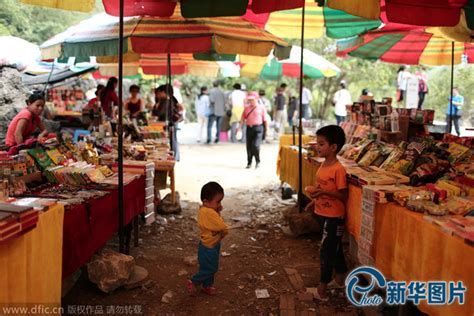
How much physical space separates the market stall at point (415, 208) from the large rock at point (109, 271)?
2.28 meters

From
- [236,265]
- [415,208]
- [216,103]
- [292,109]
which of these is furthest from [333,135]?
[292,109]

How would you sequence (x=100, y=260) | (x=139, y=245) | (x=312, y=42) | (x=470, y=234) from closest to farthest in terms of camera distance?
(x=470, y=234), (x=100, y=260), (x=139, y=245), (x=312, y=42)

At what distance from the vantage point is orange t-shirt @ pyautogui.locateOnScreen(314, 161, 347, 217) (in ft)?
14.5

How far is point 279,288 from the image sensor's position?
498 centimetres

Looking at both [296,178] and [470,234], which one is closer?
[470,234]

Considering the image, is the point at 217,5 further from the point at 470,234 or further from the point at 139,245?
the point at 470,234

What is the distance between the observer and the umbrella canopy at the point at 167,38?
6617mm

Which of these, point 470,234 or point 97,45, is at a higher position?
point 97,45

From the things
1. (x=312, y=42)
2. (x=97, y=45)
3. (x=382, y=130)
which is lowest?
(x=382, y=130)

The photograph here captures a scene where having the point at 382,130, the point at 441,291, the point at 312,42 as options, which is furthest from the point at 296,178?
the point at 312,42

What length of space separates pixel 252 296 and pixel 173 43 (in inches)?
146

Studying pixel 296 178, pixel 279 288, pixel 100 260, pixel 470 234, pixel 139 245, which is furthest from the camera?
pixel 296 178

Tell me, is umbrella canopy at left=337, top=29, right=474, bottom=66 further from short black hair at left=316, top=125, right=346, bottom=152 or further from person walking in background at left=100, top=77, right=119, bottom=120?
person walking in background at left=100, top=77, right=119, bottom=120

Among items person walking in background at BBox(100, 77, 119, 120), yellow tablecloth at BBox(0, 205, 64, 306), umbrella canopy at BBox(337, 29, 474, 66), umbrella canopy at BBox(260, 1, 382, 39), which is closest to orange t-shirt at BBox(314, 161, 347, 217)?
yellow tablecloth at BBox(0, 205, 64, 306)
